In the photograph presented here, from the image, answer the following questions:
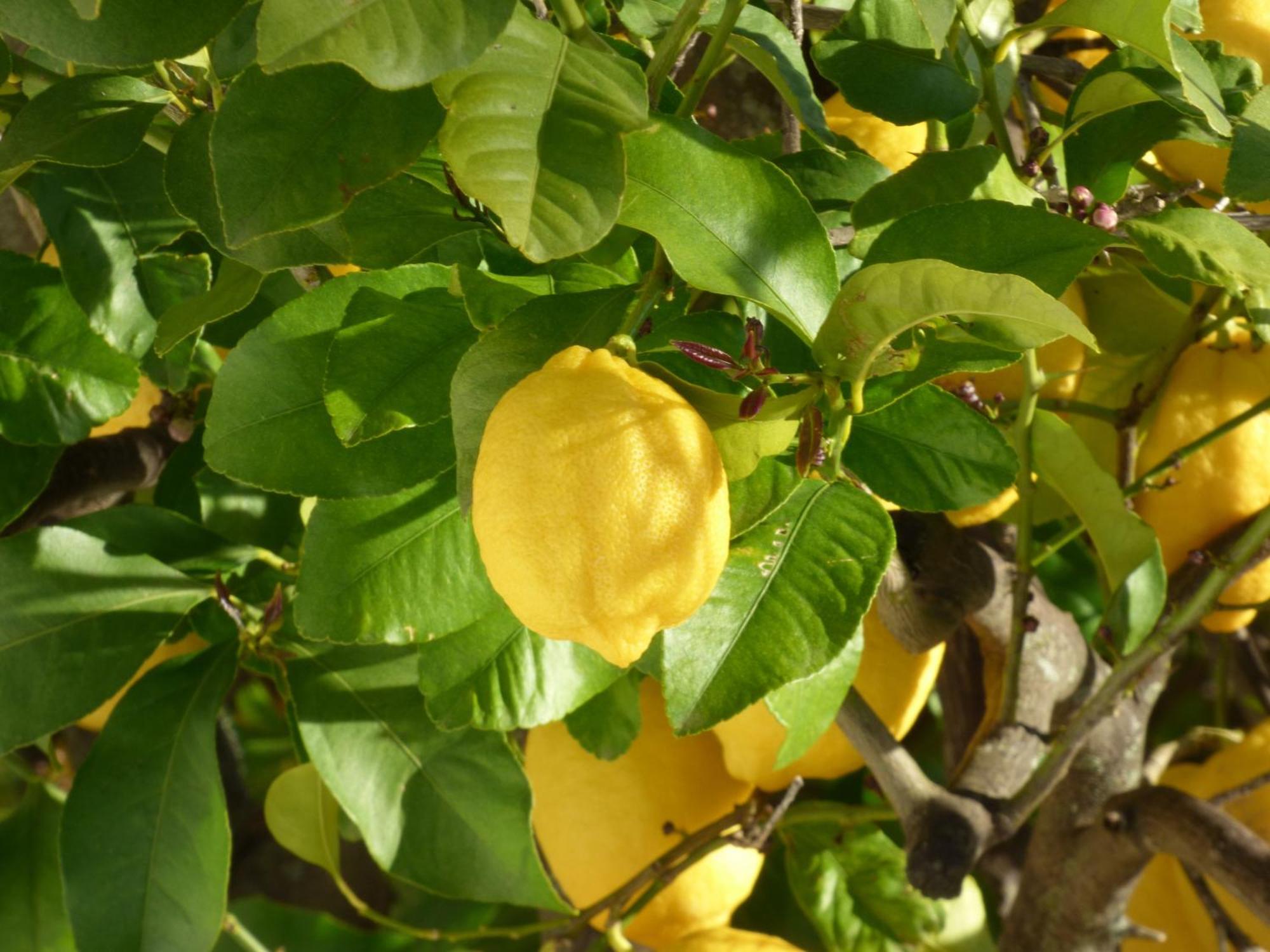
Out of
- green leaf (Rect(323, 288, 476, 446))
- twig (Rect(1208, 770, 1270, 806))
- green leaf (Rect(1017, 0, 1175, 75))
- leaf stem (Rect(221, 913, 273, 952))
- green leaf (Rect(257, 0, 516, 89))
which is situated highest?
green leaf (Rect(257, 0, 516, 89))

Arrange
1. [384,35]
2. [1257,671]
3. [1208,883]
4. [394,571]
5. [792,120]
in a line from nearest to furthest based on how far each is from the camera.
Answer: [384,35], [394,571], [792,120], [1208,883], [1257,671]

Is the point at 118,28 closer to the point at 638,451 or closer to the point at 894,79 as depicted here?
the point at 638,451

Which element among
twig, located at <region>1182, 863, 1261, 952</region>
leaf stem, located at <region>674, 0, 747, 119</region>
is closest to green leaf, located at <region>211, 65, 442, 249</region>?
leaf stem, located at <region>674, 0, 747, 119</region>

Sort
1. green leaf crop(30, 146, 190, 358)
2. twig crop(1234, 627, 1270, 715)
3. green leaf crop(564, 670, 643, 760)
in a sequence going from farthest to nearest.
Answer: twig crop(1234, 627, 1270, 715) → green leaf crop(564, 670, 643, 760) → green leaf crop(30, 146, 190, 358)

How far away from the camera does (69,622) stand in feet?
2.22

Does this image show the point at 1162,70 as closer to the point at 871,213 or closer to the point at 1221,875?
the point at 871,213

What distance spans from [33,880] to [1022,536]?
0.69 meters

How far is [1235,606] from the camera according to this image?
0.84m

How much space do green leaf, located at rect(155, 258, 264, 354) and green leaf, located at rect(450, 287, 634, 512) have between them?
6.3 inches

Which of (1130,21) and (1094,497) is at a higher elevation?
(1130,21)

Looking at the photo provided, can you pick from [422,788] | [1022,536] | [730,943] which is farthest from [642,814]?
[1022,536]

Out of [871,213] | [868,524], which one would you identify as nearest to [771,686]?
[868,524]

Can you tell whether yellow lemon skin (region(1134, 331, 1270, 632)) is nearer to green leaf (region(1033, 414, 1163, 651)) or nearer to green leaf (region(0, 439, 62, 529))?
green leaf (region(1033, 414, 1163, 651))

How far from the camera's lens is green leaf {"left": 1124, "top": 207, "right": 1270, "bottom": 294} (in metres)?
0.48
